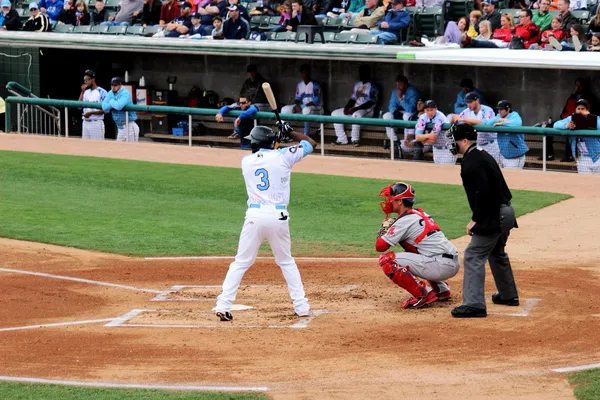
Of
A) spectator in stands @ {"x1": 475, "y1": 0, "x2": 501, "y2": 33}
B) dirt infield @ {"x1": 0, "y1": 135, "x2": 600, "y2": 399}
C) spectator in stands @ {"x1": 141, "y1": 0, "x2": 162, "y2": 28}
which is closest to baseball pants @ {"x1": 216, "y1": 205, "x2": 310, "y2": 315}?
dirt infield @ {"x1": 0, "y1": 135, "x2": 600, "y2": 399}

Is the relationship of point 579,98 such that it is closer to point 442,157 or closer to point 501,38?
point 501,38

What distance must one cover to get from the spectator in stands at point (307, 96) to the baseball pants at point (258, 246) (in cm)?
1256

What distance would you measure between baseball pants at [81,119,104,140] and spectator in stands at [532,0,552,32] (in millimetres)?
9002

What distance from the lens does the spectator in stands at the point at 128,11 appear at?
81.5 feet

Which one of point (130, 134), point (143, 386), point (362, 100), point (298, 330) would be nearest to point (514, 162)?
point (362, 100)

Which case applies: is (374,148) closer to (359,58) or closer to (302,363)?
(359,58)

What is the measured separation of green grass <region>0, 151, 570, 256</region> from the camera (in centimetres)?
1322

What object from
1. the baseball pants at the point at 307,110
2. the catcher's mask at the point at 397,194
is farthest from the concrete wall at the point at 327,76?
the catcher's mask at the point at 397,194

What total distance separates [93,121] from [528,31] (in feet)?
29.4

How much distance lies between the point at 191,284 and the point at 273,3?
45.7ft

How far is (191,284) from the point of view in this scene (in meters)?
11.0

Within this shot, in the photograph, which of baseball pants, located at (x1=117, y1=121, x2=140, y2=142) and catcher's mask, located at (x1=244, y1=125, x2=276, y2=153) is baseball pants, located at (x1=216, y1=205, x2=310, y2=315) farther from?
baseball pants, located at (x1=117, y1=121, x2=140, y2=142)

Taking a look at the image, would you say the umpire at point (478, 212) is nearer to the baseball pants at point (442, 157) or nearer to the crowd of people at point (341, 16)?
the baseball pants at point (442, 157)

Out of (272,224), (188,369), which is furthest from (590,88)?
(188,369)
